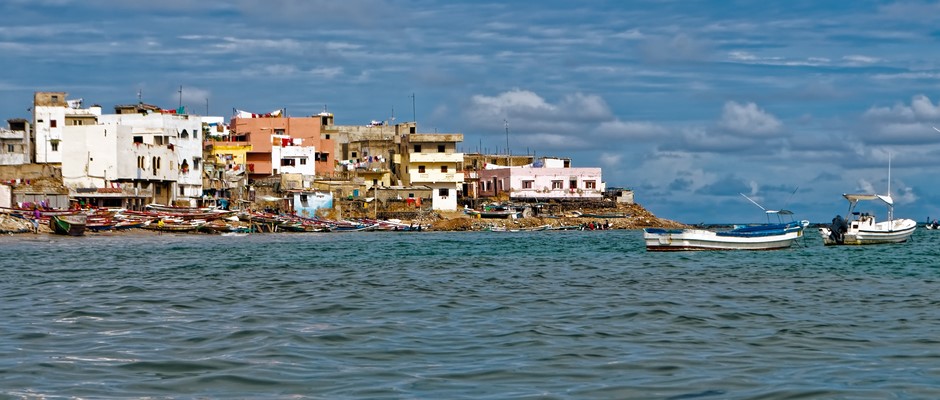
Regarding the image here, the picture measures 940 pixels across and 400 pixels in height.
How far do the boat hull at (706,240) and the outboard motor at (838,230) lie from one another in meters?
5.32

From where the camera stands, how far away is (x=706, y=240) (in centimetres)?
4928

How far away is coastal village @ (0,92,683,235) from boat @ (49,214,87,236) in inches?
3.4

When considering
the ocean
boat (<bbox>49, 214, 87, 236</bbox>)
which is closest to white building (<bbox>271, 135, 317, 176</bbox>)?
boat (<bbox>49, 214, 87, 236</bbox>)

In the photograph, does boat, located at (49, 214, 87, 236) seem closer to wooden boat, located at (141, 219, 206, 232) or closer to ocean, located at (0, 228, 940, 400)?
wooden boat, located at (141, 219, 206, 232)

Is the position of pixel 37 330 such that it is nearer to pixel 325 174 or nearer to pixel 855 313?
pixel 855 313

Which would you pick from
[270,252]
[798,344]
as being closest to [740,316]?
[798,344]

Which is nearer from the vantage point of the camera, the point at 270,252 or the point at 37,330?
the point at 37,330

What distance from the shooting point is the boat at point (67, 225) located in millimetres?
60594

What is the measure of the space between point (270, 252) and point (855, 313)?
3008 centimetres

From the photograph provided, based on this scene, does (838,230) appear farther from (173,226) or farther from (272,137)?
(272,137)

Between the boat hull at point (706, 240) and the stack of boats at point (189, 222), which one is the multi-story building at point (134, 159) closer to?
the stack of boats at point (189, 222)

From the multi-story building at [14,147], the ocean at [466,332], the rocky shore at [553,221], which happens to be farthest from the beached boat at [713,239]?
the multi-story building at [14,147]

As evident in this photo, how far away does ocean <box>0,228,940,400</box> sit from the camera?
488 inches

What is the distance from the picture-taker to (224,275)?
3091cm
